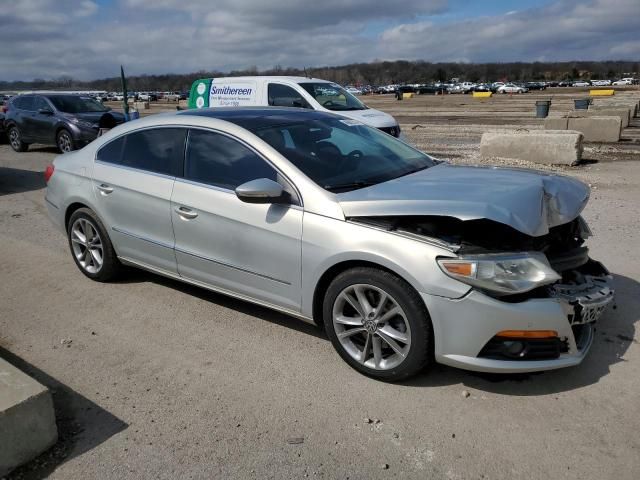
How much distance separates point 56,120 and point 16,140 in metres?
2.53

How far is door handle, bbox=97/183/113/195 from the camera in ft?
15.8

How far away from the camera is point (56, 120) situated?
1424cm

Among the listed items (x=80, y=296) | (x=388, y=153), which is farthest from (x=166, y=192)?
(x=388, y=153)

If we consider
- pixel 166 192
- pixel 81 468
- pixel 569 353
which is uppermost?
pixel 166 192

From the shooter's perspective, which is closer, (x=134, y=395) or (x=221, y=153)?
(x=134, y=395)

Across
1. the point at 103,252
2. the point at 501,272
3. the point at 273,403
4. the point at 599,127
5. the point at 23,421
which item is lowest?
the point at 273,403

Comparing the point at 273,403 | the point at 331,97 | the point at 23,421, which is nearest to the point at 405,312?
the point at 273,403

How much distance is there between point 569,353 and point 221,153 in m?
2.69

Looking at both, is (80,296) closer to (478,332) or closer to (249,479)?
(249,479)

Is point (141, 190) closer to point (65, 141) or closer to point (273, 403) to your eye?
point (273, 403)

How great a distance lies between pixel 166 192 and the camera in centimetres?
434

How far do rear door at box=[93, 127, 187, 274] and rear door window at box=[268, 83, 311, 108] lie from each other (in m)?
7.90

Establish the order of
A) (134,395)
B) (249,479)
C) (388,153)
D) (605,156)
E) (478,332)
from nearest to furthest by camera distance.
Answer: (249,479)
(478,332)
(134,395)
(388,153)
(605,156)

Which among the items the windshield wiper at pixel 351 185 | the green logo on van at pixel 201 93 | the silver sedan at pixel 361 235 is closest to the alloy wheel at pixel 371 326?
the silver sedan at pixel 361 235
